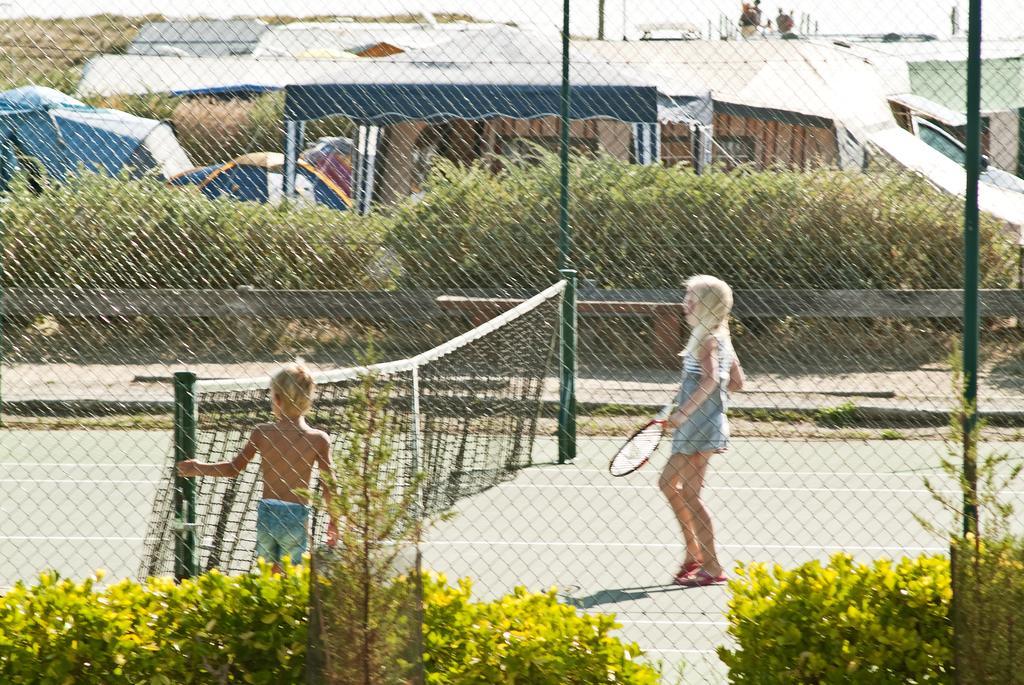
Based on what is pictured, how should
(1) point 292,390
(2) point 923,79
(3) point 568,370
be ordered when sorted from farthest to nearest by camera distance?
(2) point 923,79 < (3) point 568,370 < (1) point 292,390

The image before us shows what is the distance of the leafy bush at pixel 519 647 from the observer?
379 cm

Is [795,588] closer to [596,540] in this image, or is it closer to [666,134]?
[596,540]

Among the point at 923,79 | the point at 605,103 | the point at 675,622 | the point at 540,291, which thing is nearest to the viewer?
the point at 675,622

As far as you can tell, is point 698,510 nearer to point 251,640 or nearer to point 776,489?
point 776,489

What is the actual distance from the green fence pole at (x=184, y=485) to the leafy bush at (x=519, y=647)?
1.15 metres

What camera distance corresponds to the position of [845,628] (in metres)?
3.89

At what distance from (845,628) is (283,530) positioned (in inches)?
81.6

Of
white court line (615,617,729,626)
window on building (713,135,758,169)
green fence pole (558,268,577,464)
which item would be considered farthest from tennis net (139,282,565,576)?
window on building (713,135,758,169)

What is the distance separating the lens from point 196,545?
186 inches

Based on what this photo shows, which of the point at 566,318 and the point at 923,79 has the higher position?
the point at 923,79

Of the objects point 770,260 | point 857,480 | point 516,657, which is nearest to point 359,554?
point 516,657

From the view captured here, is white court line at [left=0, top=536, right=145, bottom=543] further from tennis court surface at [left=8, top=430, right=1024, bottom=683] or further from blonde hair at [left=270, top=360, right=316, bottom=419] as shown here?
blonde hair at [left=270, top=360, right=316, bottom=419]

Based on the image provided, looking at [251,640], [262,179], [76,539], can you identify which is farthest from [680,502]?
[262,179]

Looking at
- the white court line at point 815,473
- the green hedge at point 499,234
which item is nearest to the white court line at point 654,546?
the white court line at point 815,473
